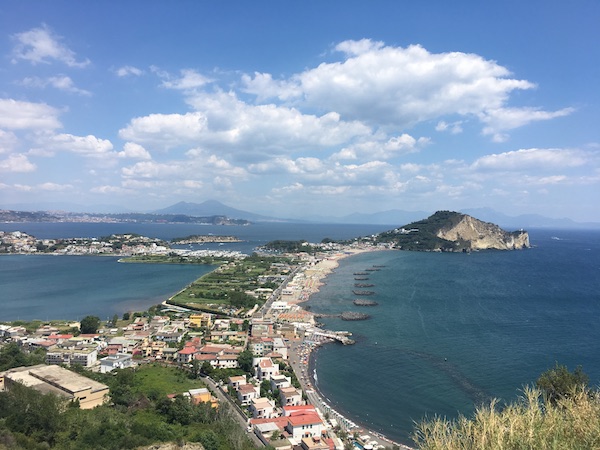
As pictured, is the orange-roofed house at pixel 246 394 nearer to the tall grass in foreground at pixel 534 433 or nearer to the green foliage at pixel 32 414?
the green foliage at pixel 32 414

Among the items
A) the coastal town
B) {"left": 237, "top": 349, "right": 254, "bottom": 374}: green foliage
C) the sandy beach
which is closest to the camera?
the coastal town

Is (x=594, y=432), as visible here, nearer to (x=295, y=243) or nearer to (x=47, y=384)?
(x=47, y=384)

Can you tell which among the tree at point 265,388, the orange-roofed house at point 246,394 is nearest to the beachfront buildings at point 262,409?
the orange-roofed house at point 246,394

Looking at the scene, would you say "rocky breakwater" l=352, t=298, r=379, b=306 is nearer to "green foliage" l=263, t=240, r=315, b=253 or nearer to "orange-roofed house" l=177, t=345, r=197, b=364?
"orange-roofed house" l=177, t=345, r=197, b=364

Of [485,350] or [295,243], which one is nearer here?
[485,350]

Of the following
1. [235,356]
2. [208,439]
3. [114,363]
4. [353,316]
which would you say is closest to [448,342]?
[353,316]

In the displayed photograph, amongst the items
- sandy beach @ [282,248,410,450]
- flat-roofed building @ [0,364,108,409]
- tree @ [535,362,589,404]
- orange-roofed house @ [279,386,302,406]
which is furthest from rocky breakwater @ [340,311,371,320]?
flat-roofed building @ [0,364,108,409]

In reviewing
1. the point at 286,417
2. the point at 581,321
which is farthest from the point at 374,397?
the point at 581,321
